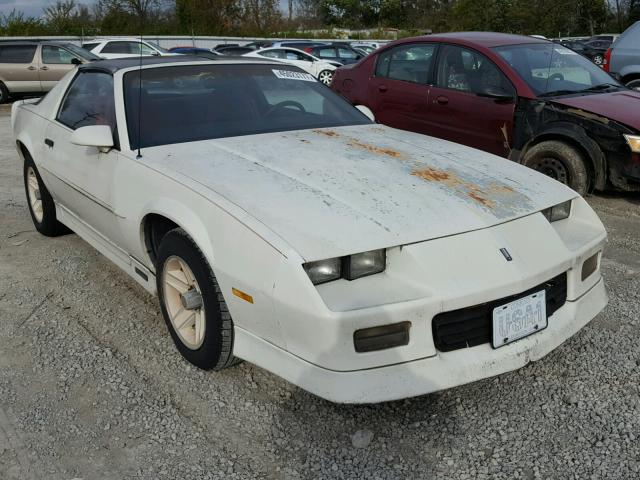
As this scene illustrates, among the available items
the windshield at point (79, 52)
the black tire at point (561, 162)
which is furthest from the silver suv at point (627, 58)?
the windshield at point (79, 52)

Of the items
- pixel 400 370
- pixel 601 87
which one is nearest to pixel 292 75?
pixel 400 370

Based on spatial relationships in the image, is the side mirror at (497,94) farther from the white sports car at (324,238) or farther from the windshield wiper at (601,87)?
the white sports car at (324,238)

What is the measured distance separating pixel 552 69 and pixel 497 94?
2.37ft

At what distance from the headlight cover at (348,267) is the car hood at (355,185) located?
0.25ft

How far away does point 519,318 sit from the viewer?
8.01 feet

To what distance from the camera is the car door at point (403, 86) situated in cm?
642

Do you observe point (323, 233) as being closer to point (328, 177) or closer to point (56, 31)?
point (328, 177)

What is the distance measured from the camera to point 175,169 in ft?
9.62

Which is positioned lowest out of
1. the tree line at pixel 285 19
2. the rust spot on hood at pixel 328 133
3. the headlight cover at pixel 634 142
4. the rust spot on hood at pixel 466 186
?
the headlight cover at pixel 634 142

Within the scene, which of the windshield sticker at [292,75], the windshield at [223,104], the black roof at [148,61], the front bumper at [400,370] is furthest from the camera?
the windshield sticker at [292,75]

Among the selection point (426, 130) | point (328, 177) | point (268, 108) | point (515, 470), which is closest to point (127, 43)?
point (426, 130)

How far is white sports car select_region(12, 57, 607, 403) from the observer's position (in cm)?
225

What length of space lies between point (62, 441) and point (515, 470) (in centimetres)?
169

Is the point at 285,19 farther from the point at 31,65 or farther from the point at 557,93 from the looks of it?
the point at 557,93
